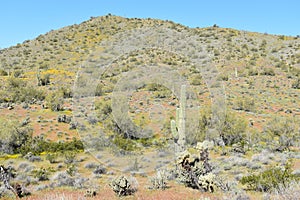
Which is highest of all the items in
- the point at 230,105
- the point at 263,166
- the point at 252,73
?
the point at 252,73

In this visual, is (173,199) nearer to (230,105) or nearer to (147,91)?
(230,105)

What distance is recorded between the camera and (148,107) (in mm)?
28312

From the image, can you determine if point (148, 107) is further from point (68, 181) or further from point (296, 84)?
point (296, 84)

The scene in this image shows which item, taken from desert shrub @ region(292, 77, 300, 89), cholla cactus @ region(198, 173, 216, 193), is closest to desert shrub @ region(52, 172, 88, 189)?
cholla cactus @ region(198, 173, 216, 193)

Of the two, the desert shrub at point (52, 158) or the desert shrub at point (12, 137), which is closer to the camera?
the desert shrub at point (52, 158)

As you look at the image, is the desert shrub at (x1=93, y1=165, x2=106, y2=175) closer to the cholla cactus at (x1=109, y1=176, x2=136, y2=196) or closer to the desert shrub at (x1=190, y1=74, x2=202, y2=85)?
the cholla cactus at (x1=109, y1=176, x2=136, y2=196)

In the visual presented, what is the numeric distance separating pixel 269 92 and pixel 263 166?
851 inches

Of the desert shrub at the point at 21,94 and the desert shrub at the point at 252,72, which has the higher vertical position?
the desert shrub at the point at 252,72

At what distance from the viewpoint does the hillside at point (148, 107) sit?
55.6 feet

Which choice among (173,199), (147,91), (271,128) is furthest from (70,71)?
(173,199)

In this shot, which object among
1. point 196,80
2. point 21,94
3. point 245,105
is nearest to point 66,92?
point 21,94

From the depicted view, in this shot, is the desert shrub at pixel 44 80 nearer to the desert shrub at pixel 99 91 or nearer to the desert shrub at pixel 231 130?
the desert shrub at pixel 99 91

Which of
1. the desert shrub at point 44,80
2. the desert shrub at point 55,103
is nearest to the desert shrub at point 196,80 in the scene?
the desert shrub at point 55,103

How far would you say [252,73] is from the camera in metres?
40.9
